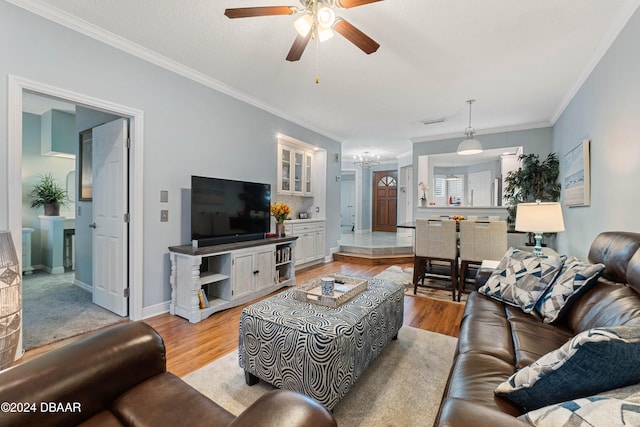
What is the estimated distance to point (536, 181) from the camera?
4828 millimetres

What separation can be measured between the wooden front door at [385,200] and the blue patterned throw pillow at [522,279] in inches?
291

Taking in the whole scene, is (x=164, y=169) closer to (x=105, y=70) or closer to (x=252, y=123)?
(x=105, y=70)

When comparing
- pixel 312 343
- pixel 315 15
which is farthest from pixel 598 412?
pixel 315 15

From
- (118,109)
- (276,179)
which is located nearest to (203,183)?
(118,109)

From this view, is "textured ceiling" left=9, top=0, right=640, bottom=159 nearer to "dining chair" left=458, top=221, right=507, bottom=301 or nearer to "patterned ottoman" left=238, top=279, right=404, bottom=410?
"dining chair" left=458, top=221, right=507, bottom=301

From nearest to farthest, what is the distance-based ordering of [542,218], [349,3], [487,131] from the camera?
[349,3] < [542,218] < [487,131]

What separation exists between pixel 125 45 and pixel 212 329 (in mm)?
2783

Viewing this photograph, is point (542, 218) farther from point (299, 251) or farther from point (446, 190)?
point (446, 190)

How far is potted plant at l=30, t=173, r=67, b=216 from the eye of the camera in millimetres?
4660

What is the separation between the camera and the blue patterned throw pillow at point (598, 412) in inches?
23.8

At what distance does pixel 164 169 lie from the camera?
9.99ft

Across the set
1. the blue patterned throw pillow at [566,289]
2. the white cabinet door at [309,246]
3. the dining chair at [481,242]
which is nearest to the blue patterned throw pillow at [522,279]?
the blue patterned throw pillow at [566,289]

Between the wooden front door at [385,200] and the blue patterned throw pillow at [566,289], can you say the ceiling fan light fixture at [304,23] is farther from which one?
the wooden front door at [385,200]

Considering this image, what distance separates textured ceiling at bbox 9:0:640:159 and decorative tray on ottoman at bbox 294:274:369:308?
7.02ft
